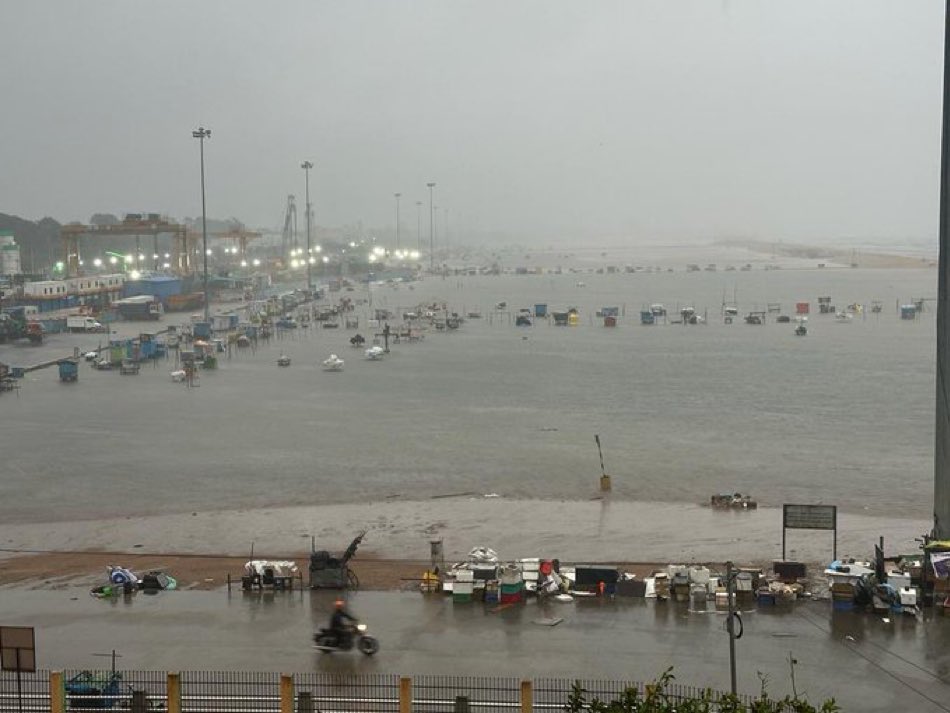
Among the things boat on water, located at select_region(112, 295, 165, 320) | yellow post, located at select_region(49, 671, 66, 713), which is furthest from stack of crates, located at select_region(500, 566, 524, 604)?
boat on water, located at select_region(112, 295, 165, 320)

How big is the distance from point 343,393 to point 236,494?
10690 mm

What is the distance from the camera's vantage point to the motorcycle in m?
7.62

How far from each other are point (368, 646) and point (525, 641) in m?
1.06

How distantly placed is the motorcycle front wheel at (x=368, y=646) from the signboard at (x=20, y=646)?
83.2 inches

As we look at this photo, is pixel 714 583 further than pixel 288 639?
Yes

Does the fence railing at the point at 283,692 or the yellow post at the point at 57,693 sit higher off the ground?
the yellow post at the point at 57,693

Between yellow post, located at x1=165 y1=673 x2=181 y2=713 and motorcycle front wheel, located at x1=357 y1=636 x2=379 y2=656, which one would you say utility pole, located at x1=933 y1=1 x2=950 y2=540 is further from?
yellow post, located at x1=165 y1=673 x2=181 y2=713

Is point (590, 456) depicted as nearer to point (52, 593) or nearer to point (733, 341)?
point (52, 593)

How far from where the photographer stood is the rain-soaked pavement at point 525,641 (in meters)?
7.22

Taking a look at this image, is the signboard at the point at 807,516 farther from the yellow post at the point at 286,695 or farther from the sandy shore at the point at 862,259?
the sandy shore at the point at 862,259

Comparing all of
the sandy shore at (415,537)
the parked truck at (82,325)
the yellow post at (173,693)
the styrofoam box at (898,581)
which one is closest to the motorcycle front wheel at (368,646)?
the yellow post at (173,693)

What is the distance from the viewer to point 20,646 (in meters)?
6.19

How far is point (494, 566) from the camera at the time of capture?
920cm

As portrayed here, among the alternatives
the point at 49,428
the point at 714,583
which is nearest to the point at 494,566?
the point at 714,583
